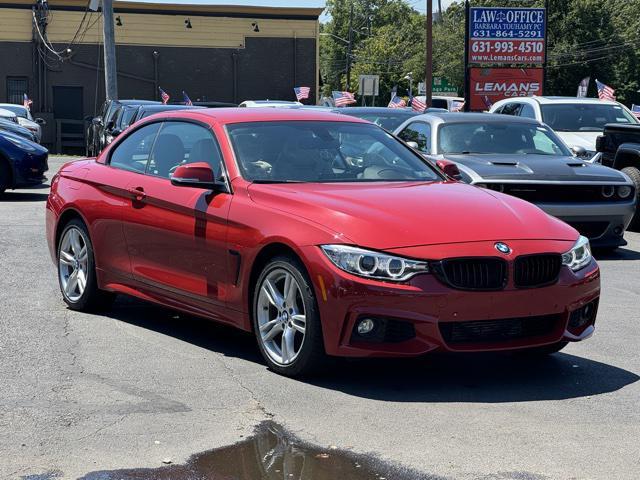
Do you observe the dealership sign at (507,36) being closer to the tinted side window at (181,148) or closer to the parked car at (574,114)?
the parked car at (574,114)

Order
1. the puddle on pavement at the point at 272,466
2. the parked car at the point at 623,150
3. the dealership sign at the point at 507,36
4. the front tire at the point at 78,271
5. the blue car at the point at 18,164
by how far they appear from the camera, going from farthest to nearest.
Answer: the dealership sign at the point at 507,36 → the blue car at the point at 18,164 → the parked car at the point at 623,150 → the front tire at the point at 78,271 → the puddle on pavement at the point at 272,466

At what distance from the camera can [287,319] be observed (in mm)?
6141

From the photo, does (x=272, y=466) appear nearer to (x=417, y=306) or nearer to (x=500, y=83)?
(x=417, y=306)

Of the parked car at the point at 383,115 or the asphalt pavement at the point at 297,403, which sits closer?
the asphalt pavement at the point at 297,403

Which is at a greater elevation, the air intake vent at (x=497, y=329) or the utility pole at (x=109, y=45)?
the utility pole at (x=109, y=45)

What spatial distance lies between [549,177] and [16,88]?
41479 mm

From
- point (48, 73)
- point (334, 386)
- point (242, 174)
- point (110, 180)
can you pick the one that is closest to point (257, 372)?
point (334, 386)

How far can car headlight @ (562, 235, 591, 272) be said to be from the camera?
20.2ft

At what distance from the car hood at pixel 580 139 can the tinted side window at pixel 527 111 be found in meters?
0.70

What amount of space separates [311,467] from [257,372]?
68.5 inches

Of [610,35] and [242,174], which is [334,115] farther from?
[610,35]

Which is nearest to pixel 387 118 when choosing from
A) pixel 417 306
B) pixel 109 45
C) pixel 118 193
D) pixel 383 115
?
pixel 383 115

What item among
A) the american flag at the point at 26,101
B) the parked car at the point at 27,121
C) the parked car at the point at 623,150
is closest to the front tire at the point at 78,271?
the parked car at the point at 623,150

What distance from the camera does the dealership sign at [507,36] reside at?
31.0 m
